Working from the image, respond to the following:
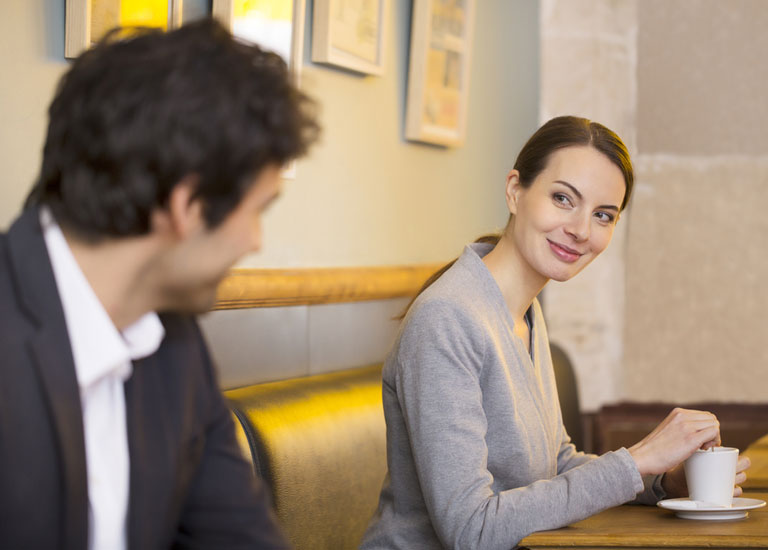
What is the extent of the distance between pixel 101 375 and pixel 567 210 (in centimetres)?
105

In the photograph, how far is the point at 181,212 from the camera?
37.8 inches

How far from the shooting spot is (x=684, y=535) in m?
1.46

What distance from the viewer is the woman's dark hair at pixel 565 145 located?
1.86m

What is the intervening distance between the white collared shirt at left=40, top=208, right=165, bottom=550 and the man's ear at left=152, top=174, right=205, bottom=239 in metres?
0.10

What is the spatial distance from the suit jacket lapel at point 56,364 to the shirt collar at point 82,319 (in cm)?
1

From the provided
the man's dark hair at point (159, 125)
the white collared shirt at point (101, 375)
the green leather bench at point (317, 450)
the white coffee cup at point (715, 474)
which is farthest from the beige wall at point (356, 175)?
the white coffee cup at point (715, 474)

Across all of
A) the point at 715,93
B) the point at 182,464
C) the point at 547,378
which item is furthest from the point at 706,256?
the point at 182,464

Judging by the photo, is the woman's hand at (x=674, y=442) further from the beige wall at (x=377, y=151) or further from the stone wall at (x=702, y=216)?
the stone wall at (x=702, y=216)

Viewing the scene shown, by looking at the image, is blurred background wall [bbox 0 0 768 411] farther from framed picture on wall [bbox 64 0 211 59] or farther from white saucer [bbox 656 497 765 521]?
white saucer [bbox 656 497 765 521]

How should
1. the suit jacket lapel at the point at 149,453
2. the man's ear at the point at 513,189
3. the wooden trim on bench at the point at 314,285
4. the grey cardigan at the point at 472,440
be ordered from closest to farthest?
the suit jacket lapel at the point at 149,453 → the grey cardigan at the point at 472,440 → the man's ear at the point at 513,189 → the wooden trim on bench at the point at 314,285

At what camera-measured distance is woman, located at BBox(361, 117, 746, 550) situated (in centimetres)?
155

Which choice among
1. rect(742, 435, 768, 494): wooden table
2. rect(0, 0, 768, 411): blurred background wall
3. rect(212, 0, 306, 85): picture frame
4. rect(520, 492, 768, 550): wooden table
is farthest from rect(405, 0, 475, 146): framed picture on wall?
rect(520, 492, 768, 550): wooden table

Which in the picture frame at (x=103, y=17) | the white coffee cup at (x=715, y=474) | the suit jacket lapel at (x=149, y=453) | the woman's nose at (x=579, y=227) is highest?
the picture frame at (x=103, y=17)

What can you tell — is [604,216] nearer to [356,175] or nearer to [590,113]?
[356,175]
